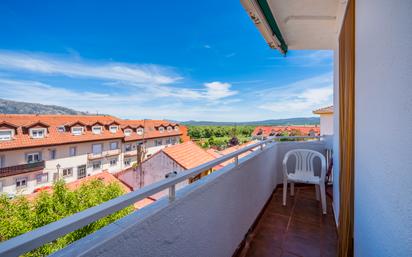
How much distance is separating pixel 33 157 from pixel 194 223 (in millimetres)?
3027

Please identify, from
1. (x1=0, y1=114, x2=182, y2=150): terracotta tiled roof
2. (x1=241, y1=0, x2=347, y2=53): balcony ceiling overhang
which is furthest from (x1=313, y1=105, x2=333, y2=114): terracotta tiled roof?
(x1=0, y1=114, x2=182, y2=150): terracotta tiled roof

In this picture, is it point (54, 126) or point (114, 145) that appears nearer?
point (54, 126)

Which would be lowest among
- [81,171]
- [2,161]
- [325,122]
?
[81,171]

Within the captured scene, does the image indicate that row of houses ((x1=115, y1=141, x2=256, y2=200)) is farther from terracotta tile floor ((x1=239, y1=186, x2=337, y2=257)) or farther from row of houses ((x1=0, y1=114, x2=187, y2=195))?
terracotta tile floor ((x1=239, y1=186, x2=337, y2=257))

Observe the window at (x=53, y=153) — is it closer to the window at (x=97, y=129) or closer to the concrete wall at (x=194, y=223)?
the window at (x=97, y=129)

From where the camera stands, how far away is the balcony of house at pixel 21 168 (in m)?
2.30

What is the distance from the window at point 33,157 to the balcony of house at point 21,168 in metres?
0.04

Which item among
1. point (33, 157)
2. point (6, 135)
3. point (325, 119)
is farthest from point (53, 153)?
point (325, 119)

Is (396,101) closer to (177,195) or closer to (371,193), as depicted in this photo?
(371,193)

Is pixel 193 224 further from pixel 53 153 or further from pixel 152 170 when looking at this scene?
pixel 152 170

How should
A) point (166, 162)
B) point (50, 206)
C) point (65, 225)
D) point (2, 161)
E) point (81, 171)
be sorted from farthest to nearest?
point (50, 206) < point (166, 162) < point (81, 171) < point (2, 161) < point (65, 225)

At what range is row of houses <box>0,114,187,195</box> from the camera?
7.59ft

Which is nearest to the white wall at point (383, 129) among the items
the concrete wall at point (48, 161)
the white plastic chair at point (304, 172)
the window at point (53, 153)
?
the white plastic chair at point (304, 172)

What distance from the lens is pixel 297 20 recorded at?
73.7 inches
